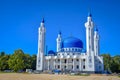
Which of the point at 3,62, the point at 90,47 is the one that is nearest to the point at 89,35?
the point at 90,47

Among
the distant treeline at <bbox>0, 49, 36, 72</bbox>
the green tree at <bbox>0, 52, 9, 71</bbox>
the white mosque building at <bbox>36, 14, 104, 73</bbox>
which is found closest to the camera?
the distant treeline at <bbox>0, 49, 36, 72</bbox>

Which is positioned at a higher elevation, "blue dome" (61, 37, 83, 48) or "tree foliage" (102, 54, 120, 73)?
"blue dome" (61, 37, 83, 48)

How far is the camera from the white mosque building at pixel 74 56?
303 feet

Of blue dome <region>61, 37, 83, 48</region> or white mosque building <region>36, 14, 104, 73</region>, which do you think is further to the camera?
blue dome <region>61, 37, 83, 48</region>

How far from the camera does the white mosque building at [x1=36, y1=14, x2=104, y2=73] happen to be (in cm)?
9244

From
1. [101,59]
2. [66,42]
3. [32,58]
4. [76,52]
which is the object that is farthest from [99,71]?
[32,58]

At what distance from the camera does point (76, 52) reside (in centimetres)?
10181

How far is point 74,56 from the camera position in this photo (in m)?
97.6

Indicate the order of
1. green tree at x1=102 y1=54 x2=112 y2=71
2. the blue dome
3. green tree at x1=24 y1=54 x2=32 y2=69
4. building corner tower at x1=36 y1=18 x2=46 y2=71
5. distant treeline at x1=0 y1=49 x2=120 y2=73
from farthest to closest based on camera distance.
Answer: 1. the blue dome
2. building corner tower at x1=36 y1=18 x2=46 y2=71
3. green tree at x1=102 y1=54 x2=112 y2=71
4. green tree at x1=24 y1=54 x2=32 y2=69
5. distant treeline at x1=0 y1=49 x2=120 y2=73

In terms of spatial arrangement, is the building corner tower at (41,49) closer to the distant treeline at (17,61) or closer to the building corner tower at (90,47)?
the distant treeline at (17,61)

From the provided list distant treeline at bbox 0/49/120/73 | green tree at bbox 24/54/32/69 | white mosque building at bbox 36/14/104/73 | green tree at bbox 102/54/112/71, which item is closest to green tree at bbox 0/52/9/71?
distant treeline at bbox 0/49/120/73

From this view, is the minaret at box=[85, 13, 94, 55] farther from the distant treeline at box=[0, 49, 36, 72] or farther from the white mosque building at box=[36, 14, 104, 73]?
the distant treeline at box=[0, 49, 36, 72]

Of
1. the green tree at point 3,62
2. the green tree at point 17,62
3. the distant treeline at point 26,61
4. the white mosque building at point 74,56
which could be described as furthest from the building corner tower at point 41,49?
the green tree at point 17,62

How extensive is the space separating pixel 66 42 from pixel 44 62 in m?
13.7
